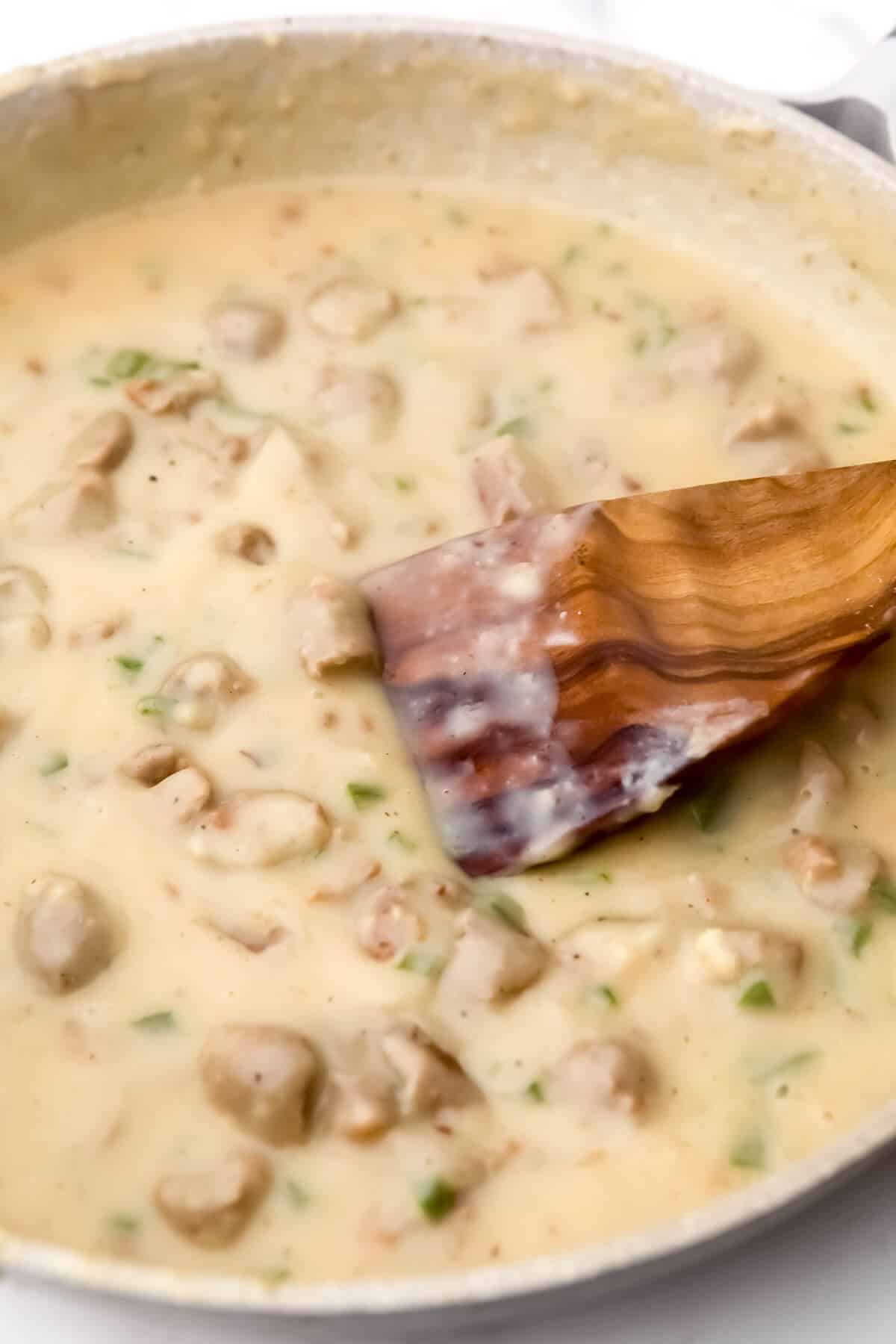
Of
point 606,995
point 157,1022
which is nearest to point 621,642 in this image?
point 606,995

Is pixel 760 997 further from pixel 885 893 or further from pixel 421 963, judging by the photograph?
pixel 421 963

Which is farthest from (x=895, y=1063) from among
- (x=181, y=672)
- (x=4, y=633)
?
(x=4, y=633)

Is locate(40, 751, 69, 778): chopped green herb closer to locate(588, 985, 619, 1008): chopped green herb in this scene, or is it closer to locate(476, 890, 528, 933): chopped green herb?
locate(476, 890, 528, 933): chopped green herb

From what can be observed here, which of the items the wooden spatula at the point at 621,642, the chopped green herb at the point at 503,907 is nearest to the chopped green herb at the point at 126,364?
the wooden spatula at the point at 621,642

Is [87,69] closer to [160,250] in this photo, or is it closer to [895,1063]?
[160,250]

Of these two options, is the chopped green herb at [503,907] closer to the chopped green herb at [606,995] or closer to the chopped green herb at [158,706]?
the chopped green herb at [606,995]
